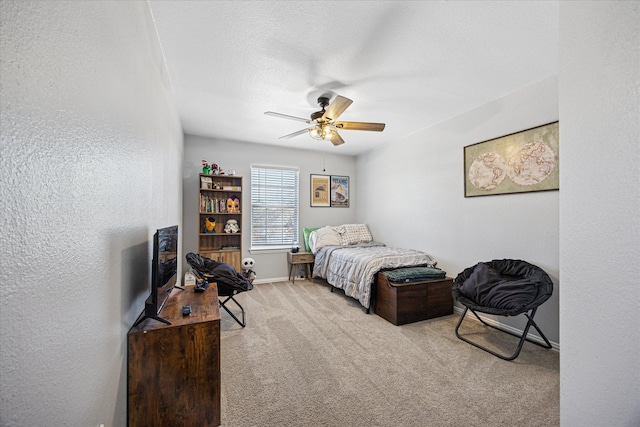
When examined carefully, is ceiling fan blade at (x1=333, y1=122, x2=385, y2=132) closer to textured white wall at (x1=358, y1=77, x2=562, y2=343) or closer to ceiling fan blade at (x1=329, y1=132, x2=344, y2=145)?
ceiling fan blade at (x1=329, y1=132, x2=344, y2=145)

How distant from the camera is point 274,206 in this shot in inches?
196

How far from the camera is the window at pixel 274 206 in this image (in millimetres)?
4824

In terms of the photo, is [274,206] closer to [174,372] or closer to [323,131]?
[323,131]

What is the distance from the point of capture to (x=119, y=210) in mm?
1186

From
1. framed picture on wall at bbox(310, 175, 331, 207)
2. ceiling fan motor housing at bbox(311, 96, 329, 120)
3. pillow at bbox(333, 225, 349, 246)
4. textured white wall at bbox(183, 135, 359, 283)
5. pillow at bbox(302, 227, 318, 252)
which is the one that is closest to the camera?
ceiling fan motor housing at bbox(311, 96, 329, 120)

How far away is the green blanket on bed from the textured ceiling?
80.3 inches

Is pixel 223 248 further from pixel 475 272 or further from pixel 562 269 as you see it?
pixel 562 269

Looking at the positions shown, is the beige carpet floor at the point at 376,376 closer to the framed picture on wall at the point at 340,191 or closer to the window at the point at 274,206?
the window at the point at 274,206

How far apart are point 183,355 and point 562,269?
71.9 inches

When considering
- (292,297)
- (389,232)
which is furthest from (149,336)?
(389,232)

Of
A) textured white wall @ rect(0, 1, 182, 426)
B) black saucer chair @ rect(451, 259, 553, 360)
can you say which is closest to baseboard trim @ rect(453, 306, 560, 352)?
black saucer chair @ rect(451, 259, 553, 360)

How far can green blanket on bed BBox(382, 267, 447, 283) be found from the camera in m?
3.02

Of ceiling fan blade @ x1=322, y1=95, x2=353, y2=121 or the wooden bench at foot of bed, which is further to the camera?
the wooden bench at foot of bed

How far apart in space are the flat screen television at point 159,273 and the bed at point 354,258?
228 cm
